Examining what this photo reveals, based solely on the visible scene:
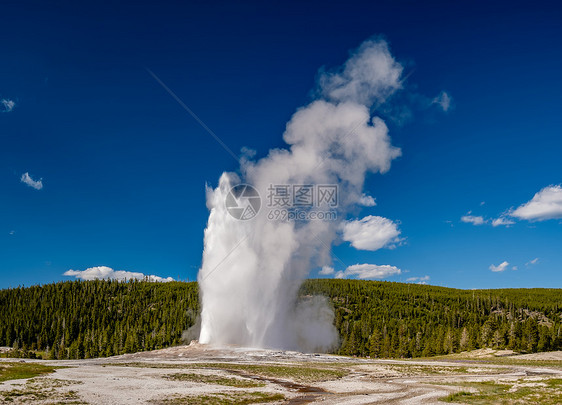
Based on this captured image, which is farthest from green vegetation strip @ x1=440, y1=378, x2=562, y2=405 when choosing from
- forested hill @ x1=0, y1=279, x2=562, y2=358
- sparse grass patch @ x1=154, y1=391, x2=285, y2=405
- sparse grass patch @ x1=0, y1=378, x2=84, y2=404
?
forested hill @ x1=0, y1=279, x2=562, y2=358

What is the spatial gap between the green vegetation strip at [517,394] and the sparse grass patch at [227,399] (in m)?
12.3

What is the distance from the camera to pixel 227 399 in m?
27.8

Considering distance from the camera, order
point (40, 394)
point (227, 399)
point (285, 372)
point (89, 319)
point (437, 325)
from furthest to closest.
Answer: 1. point (89, 319)
2. point (437, 325)
3. point (285, 372)
4. point (227, 399)
5. point (40, 394)

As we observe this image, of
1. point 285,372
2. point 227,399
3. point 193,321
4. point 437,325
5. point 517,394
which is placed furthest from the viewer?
point 437,325

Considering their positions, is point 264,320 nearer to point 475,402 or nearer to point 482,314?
point 475,402

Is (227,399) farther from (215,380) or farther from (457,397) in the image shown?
(457,397)

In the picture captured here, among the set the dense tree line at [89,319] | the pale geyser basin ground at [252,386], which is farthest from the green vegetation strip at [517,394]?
the dense tree line at [89,319]

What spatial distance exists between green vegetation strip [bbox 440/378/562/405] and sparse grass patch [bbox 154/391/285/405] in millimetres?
12326

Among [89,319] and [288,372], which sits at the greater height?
[288,372]

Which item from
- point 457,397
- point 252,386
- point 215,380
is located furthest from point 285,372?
point 457,397

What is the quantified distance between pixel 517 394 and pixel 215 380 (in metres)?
24.6

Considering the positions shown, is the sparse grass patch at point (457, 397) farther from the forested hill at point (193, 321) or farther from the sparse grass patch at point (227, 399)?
the forested hill at point (193, 321)

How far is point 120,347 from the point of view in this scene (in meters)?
110

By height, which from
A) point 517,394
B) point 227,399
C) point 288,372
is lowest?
point 288,372
